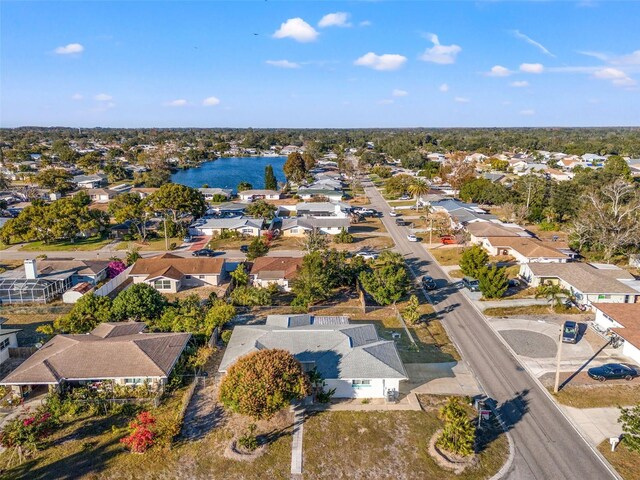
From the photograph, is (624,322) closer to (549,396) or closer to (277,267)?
(549,396)

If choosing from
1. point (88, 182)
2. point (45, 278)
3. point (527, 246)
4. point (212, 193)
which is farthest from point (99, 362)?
point (88, 182)

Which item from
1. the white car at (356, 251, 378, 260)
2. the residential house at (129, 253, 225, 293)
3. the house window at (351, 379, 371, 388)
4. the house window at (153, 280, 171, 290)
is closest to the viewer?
the house window at (351, 379, 371, 388)

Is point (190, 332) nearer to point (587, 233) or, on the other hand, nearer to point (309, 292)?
point (309, 292)

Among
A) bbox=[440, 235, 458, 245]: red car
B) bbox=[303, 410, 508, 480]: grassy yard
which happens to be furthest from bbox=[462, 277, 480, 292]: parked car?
bbox=[303, 410, 508, 480]: grassy yard

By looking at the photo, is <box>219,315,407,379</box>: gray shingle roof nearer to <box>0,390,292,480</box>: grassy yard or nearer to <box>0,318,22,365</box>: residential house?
<box>0,390,292,480</box>: grassy yard

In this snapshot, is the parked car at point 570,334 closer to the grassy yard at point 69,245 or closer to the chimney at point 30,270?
the chimney at point 30,270

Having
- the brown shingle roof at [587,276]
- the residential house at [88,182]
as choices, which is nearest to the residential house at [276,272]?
the brown shingle roof at [587,276]
